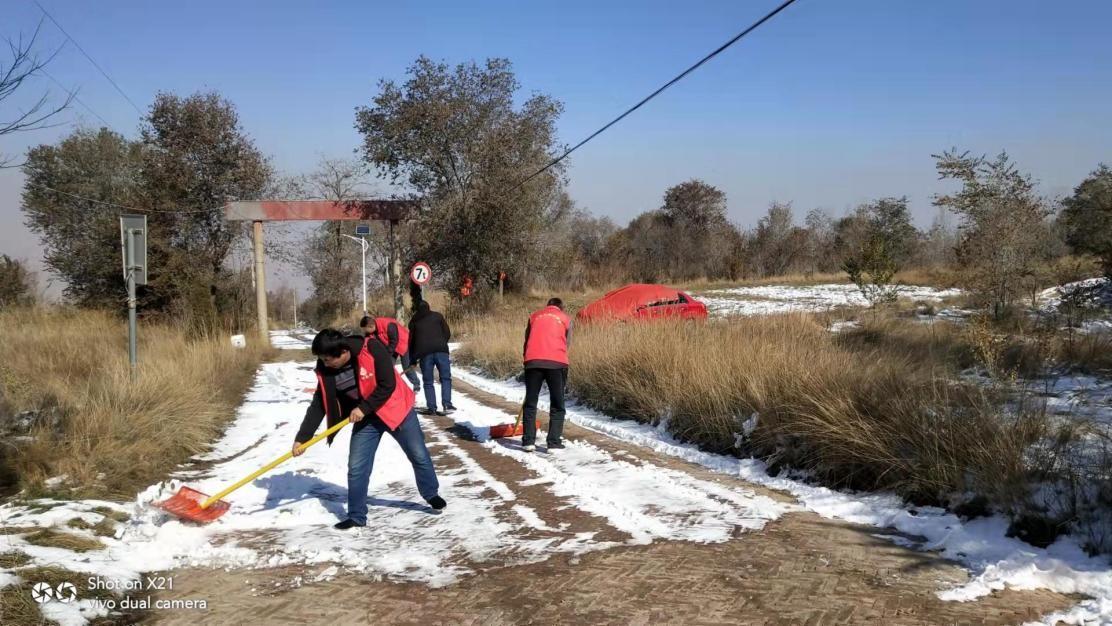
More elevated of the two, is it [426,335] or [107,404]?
[426,335]

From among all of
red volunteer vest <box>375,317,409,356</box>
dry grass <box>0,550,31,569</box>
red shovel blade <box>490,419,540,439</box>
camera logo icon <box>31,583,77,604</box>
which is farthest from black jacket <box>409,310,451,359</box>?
camera logo icon <box>31,583,77,604</box>

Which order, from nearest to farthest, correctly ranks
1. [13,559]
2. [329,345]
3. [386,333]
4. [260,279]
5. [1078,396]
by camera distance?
[13,559]
[329,345]
[1078,396]
[386,333]
[260,279]

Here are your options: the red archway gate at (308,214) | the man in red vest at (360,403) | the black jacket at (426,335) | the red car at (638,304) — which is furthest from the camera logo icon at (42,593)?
the red archway gate at (308,214)

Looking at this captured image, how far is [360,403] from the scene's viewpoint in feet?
17.0

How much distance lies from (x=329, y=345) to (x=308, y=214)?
20.5m

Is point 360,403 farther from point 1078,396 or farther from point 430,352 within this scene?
point 1078,396

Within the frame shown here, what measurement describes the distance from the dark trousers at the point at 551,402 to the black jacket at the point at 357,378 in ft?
8.81

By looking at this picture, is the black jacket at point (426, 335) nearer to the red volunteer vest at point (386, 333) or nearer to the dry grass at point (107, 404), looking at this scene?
the red volunteer vest at point (386, 333)

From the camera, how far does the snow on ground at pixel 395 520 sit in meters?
4.46

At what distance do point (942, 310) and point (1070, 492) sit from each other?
42.5 feet

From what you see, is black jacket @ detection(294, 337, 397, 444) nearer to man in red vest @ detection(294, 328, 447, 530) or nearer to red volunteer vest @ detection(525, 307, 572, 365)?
man in red vest @ detection(294, 328, 447, 530)

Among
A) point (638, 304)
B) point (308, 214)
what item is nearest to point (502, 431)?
point (638, 304)

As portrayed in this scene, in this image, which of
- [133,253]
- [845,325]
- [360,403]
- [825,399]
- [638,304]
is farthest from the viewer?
[638,304]

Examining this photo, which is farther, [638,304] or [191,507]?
[638,304]
